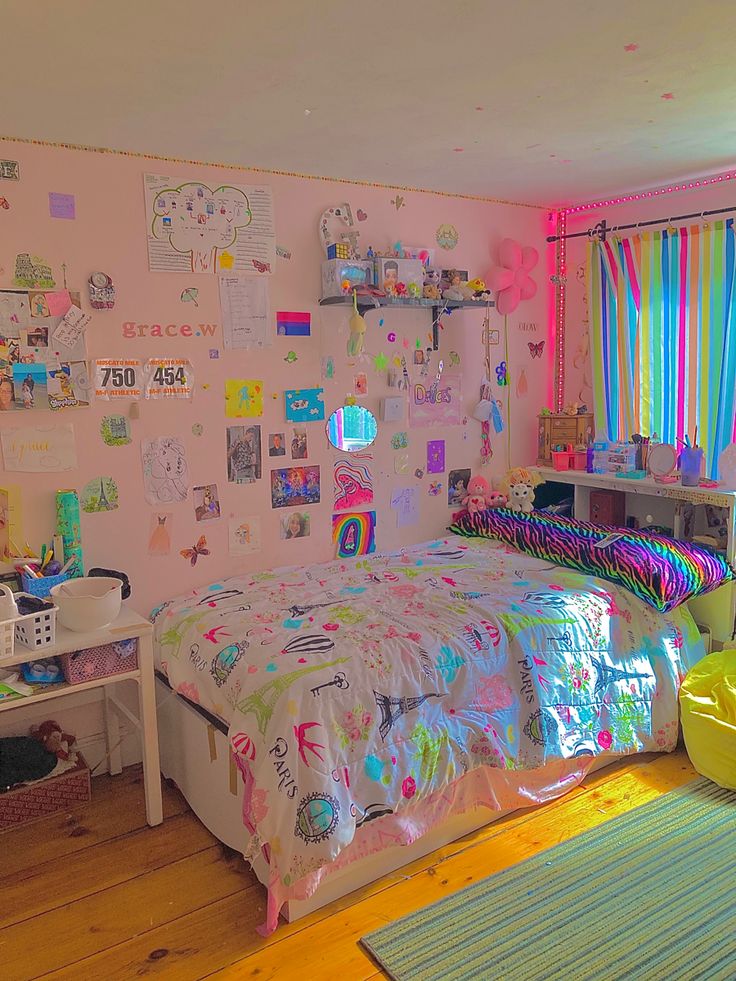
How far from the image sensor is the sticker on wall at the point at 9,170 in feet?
8.44

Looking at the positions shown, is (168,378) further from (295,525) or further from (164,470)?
(295,525)

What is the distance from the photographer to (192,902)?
7.41ft

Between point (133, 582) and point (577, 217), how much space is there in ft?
8.88

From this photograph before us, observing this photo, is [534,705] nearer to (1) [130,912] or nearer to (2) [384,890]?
(2) [384,890]

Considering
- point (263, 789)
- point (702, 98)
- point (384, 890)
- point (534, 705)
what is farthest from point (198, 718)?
point (702, 98)

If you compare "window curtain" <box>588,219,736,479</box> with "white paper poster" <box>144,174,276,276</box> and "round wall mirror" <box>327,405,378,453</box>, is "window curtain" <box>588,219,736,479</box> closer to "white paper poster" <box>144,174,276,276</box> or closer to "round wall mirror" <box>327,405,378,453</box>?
"round wall mirror" <box>327,405,378,453</box>

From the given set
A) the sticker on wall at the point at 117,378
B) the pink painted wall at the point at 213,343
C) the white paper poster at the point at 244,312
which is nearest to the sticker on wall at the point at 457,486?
the pink painted wall at the point at 213,343

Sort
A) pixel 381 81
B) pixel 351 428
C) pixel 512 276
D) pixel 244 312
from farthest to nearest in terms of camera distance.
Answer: pixel 512 276
pixel 351 428
pixel 244 312
pixel 381 81

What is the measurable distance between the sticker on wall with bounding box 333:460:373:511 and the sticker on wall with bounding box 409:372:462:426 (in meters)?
0.36

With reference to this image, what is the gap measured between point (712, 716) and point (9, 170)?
299 centimetres

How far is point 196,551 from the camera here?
309 cm

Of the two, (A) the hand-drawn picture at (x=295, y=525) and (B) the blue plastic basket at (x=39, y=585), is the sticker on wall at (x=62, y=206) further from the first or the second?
(A) the hand-drawn picture at (x=295, y=525)

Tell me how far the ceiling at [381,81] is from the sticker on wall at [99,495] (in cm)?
114

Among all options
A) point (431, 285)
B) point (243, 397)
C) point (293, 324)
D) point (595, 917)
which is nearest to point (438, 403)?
point (431, 285)
